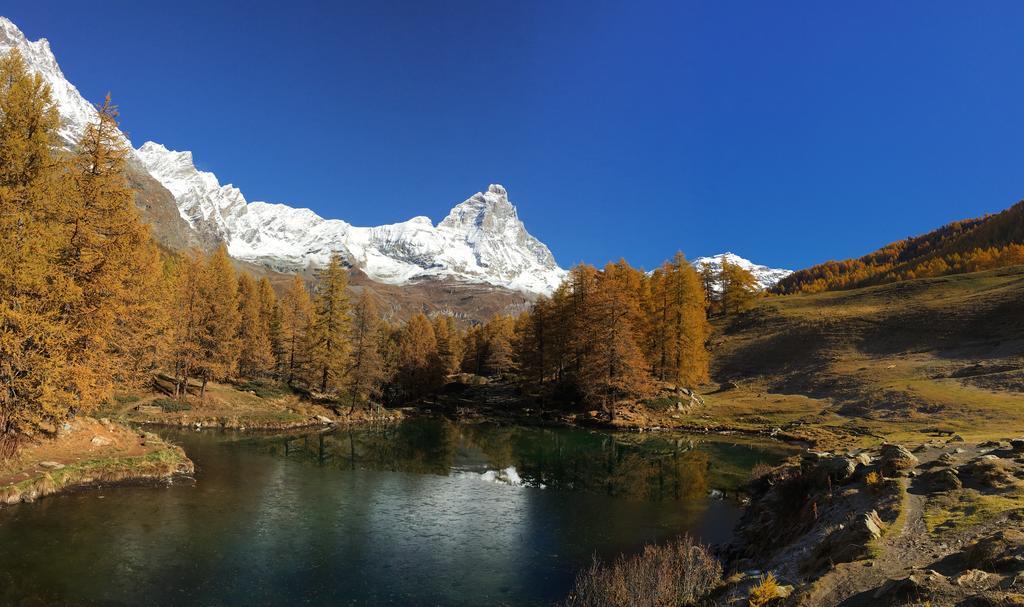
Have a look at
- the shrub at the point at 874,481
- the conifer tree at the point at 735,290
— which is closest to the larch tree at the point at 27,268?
the shrub at the point at 874,481

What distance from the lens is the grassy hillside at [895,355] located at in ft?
141

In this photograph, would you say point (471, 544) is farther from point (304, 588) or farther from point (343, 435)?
point (343, 435)

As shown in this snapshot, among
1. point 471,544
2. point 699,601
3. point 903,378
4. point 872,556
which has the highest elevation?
point 903,378

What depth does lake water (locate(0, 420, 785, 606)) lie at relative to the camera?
49.6ft

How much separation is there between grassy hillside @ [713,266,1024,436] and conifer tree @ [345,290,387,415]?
43495 mm

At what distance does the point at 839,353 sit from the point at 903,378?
16.4 m

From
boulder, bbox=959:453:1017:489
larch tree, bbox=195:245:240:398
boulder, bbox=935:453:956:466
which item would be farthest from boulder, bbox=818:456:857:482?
larch tree, bbox=195:245:240:398

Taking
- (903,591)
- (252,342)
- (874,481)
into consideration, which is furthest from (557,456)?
(252,342)

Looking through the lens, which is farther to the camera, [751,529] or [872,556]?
[751,529]

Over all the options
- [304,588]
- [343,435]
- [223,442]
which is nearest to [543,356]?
[343,435]

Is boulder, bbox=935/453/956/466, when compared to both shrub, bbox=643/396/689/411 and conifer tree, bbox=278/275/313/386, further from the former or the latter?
conifer tree, bbox=278/275/313/386

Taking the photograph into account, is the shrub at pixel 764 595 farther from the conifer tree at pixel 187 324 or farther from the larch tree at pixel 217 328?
the larch tree at pixel 217 328

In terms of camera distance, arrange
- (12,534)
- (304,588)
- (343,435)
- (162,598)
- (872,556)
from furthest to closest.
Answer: (343,435) → (12,534) → (304,588) → (162,598) → (872,556)

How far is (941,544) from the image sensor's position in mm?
11906
